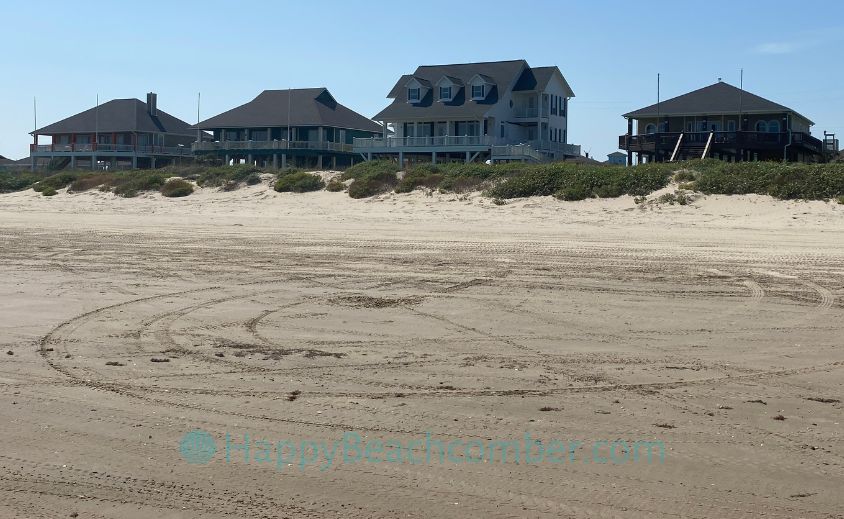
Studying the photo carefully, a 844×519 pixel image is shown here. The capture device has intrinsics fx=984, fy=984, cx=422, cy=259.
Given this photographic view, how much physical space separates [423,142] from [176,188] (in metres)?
21.2

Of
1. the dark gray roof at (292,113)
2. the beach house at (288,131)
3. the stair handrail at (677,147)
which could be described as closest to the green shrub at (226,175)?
the stair handrail at (677,147)

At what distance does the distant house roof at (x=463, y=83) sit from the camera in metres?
58.3

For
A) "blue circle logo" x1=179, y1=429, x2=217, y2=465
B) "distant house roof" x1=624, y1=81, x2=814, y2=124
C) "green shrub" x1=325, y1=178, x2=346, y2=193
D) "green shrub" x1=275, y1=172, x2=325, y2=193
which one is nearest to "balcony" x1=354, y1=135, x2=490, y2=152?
"distant house roof" x1=624, y1=81, x2=814, y2=124

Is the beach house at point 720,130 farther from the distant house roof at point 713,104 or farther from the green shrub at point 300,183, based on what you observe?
the green shrub at point 300,183

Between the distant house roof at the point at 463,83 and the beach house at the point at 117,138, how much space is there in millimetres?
23046

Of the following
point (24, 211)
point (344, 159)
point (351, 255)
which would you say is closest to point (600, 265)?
point (351, 255)

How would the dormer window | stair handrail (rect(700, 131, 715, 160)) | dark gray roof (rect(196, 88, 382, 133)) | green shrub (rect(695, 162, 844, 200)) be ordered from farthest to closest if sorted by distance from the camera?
dark gray roof (rect(196, 88, 382, 133)) → the dormer window → stair handrail (rect(700, 131, 715, 160)) → green shrub (rect(695, 162, 844, 200))

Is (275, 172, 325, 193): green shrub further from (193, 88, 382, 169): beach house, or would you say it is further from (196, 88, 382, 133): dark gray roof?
(196, 88, 382, 133): dark gray roof

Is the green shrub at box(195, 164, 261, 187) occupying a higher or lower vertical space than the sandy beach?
higher

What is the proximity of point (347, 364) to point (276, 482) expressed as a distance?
302cm

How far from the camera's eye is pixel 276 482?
5254mm

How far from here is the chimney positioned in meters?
80.0

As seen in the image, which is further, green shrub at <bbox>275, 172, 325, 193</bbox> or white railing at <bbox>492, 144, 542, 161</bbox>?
white railing at <bbox>492, 144, 542, 161</bbox>

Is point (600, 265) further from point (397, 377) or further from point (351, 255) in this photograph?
point (397, 377)
